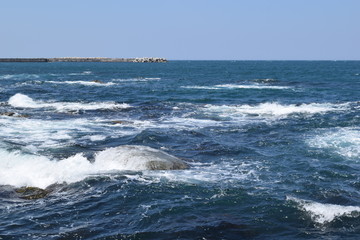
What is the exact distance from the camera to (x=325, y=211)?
496 inches

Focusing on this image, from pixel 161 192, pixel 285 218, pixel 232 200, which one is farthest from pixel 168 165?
pixel 285 218

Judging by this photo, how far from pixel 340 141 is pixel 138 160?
11.7m

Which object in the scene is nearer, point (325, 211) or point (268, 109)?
point (325, 211)

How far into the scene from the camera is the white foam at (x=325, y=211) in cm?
1221

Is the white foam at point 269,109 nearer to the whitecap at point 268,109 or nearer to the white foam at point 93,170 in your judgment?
the whitecap at point 268,109

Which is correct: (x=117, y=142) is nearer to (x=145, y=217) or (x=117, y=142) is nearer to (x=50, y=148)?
(x=50, y=148)

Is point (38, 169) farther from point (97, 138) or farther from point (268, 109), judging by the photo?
point (268, 109)

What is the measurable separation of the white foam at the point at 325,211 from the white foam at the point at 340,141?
24.1ft

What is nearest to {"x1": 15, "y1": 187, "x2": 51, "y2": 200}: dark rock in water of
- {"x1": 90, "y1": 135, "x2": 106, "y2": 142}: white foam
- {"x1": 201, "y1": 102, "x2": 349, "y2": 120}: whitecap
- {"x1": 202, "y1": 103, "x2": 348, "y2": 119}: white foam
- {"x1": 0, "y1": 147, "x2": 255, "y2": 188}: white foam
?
{"x1": 0, "y1": 147, "x2": 255, "y2": 188}: white foam

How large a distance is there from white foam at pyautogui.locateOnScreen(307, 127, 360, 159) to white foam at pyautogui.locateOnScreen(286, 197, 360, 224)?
289 inches

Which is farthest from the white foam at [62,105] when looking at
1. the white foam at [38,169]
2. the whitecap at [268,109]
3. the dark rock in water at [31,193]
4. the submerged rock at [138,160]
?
the dark rock in water at [31,193]

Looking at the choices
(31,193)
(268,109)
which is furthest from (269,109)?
(31,193)

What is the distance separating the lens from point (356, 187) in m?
15.4

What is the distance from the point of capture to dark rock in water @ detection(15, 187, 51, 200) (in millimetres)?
14188
